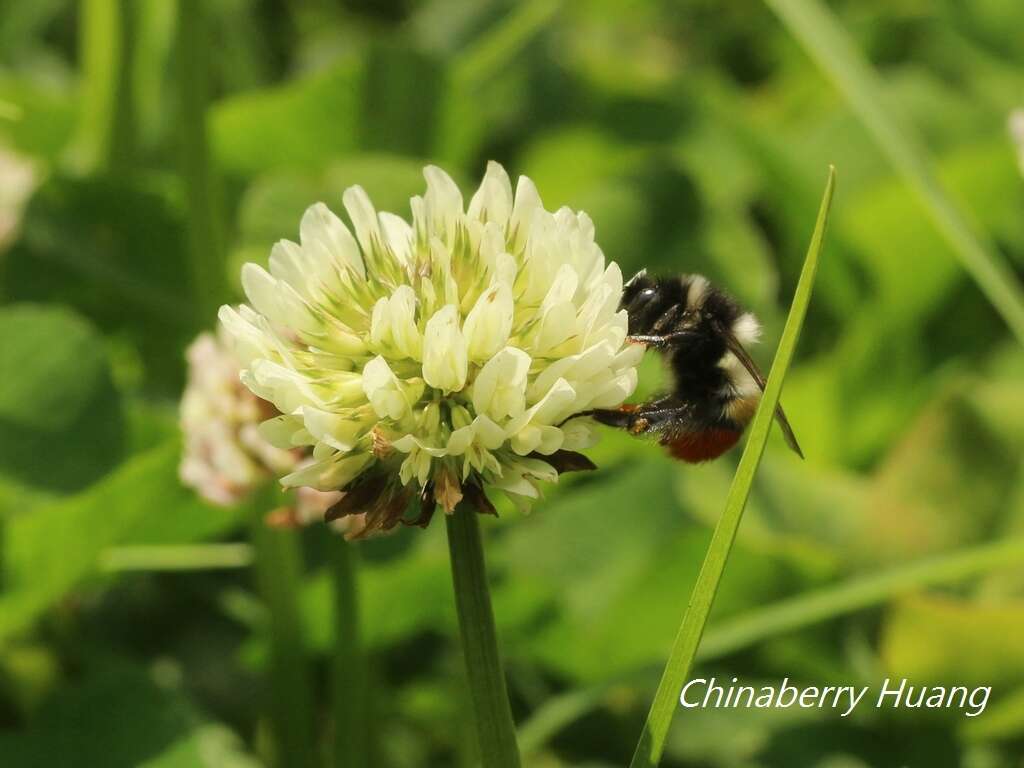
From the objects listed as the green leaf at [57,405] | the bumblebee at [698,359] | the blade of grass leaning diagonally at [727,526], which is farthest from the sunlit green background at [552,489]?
the blade of grass leaning diagonally at [727,526]

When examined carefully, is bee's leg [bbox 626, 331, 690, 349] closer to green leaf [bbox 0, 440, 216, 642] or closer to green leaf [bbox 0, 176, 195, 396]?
green leaf [bbox 0, 440, 216, 642]

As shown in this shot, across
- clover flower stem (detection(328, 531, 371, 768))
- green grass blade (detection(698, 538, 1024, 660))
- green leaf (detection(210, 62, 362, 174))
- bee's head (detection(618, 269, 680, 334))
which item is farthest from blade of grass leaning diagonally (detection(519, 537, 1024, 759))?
green leaf (detection(210, 62, 362, 174))

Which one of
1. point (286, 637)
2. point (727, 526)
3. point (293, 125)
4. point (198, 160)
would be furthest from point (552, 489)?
point (727, 526)

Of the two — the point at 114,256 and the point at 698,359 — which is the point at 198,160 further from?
the point at 698,359

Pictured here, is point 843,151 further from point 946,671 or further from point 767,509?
point 946,671

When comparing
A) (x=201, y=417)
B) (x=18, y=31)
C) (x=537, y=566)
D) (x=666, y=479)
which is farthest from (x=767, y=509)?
(x=18, y=31)
